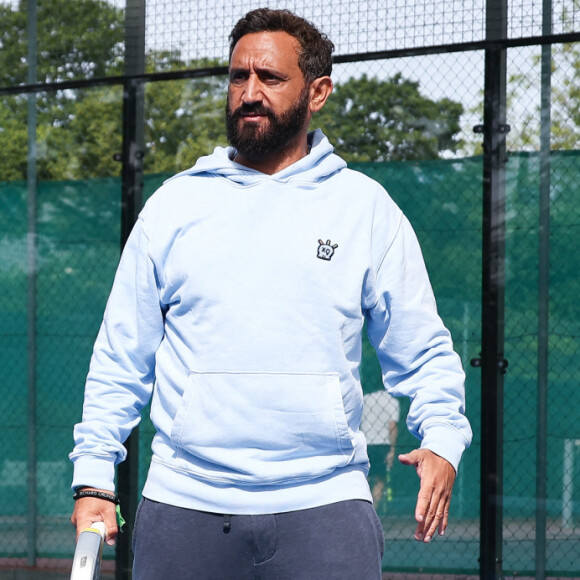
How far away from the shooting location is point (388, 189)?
4.45 m

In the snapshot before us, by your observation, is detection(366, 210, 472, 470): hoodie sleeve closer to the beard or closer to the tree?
the beard

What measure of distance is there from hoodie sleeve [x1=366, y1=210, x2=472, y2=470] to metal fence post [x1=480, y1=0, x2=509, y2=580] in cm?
229

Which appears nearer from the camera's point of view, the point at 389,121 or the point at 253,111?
the point at 253,111

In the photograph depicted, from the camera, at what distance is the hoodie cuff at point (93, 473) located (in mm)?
1886

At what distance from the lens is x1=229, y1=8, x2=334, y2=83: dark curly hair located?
6.63ft

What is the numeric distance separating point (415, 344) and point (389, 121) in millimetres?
2642

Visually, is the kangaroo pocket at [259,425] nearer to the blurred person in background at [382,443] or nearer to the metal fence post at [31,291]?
Answer: the blurred person in background at [382,443]

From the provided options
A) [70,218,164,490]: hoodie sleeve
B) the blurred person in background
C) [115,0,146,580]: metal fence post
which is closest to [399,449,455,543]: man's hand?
[70,218,164,490]: hoodie sleeve

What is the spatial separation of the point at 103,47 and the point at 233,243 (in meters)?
3.28

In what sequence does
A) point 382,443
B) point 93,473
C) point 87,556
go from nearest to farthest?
point 87,556, point 93,473, point 382,443

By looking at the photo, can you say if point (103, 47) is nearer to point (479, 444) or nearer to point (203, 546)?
point (479, 444)

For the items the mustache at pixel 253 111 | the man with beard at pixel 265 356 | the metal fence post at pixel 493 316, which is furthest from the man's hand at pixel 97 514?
the metal fence post at pixel 493 316

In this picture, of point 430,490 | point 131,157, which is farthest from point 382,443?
point 430,490

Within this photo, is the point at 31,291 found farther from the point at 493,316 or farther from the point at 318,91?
the point at 318,91
